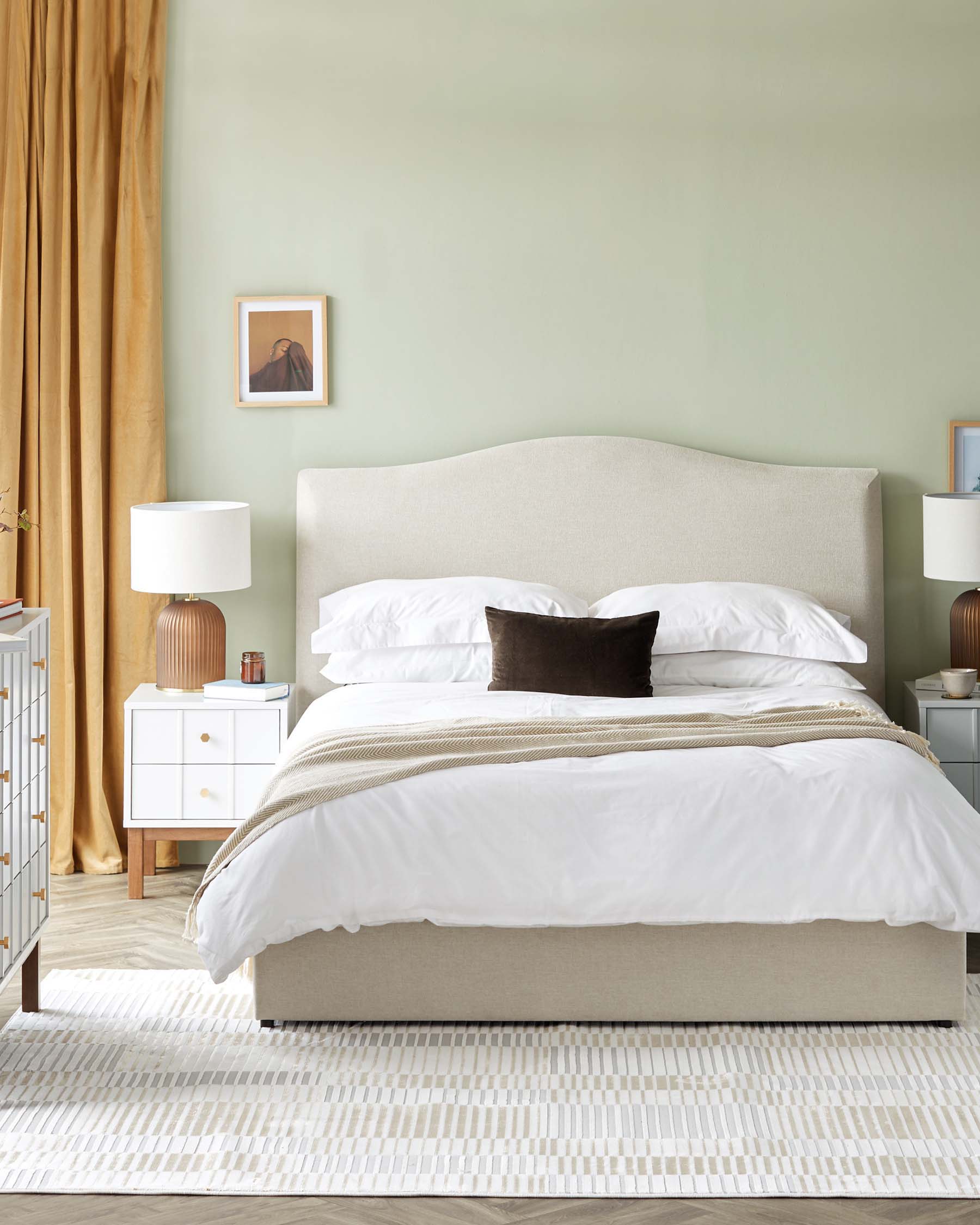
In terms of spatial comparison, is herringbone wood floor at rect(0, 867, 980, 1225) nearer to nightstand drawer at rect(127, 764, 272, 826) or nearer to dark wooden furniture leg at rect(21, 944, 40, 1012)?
dark wooden furniture leg at rect(21, 944, 40, 1012)

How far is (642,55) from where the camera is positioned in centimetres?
436

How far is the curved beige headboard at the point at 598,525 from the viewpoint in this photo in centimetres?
438

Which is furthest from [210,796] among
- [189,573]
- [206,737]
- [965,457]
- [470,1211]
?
[965,457]

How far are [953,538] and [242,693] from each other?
2.33 metres

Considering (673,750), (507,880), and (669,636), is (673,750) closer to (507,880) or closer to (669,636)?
(507,880)

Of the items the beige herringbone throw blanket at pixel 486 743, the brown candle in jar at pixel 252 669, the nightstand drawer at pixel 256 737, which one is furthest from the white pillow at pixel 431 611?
the beige herringbone throw blanket at pixel 486 743

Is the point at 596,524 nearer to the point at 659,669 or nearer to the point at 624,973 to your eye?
the point at 659,669

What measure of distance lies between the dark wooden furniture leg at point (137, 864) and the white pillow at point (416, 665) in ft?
2.57

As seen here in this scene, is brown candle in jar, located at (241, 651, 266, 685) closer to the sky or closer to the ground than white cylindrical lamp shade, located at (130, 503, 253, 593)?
closer to the ground

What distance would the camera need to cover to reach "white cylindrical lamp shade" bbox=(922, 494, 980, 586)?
406 cm

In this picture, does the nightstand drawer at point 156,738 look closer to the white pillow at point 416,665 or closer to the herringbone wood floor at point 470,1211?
the white pillow at point 416,665

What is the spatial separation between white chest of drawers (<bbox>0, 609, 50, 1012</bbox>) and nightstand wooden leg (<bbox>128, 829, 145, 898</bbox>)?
0.90 metres

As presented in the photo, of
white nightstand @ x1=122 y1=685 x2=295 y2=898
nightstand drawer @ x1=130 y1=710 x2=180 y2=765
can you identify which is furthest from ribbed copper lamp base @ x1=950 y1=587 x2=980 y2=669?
nightstand drawer @ x1=130 y1=710 x2=180 y2=765

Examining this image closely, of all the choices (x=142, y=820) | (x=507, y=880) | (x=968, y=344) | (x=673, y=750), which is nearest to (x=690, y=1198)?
(x=507, y=880)
